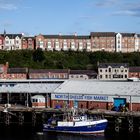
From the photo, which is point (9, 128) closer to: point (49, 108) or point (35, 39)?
point (49, 108)

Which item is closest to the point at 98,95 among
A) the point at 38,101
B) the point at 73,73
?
the point at 38,101

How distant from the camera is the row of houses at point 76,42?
112750mm

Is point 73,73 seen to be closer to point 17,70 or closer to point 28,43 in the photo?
point 17,70

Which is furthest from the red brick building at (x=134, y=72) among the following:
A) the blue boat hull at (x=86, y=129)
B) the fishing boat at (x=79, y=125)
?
the blue boat hull at (x=86, y=129)

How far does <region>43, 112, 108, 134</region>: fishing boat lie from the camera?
43.4m

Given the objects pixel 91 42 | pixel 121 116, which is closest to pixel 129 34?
pixel 91 42

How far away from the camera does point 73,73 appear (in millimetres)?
85938

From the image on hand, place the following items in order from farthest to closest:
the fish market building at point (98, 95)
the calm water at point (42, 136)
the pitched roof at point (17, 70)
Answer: the pitched roof at point (17, 70), the fish market building at point (98, 95), the calm water at point (42, 136)

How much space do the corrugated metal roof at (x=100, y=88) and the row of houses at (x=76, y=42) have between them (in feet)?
194

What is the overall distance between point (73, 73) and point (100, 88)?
112 feet

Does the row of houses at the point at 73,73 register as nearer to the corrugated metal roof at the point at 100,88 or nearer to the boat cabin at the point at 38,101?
the corrugated metal roof at the point at 100,88

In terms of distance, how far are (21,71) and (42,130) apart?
1634 inches

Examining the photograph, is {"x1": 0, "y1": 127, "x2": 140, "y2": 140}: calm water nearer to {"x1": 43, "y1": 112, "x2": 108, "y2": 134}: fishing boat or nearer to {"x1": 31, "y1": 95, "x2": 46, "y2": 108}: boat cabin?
{"x1": 43, "y1": 112, "x2": 108, "y2": 134}: fishing boat

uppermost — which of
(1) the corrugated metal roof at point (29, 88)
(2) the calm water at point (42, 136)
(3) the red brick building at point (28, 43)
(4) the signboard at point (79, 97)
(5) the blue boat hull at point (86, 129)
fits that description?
(3) the red brick building at point (28, 43)
